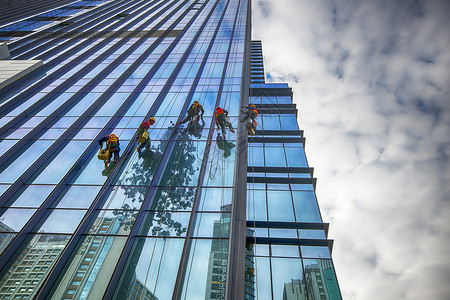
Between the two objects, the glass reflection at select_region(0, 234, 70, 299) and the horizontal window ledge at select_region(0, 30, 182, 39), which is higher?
the horizontal window ledge at select_region(0, 30, 182, 39)

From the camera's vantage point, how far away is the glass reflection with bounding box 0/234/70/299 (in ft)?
21.3

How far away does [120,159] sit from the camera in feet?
36.3

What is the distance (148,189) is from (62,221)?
10.2ft

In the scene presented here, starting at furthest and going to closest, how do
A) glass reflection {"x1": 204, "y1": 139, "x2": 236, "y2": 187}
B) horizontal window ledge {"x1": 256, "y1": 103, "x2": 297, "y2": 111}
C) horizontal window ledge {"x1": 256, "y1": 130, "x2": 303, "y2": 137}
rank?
1. horizontal window ledge {"x1": 256, "y1": 103, "x2": 297, "y2": 111}
2. horizontal window ledge {"x1": 256, "y1": 130, "x2": 303, "y2": 137}
3. glass reflection {"x1": 204, "y1": 139, "x2": 236, "y2": 187}

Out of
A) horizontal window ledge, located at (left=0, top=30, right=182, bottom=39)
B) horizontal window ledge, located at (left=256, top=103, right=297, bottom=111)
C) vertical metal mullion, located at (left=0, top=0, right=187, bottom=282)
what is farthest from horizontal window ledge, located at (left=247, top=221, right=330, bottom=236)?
horizontal window ledge, located at (left=0, top=30, right=182, bottom=39)

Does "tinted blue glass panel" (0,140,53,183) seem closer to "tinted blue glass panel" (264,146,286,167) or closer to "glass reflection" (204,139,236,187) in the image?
"glass reflection" (204,139,236,187)

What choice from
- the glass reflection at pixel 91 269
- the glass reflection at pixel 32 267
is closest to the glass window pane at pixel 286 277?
the glass reflection at pixel 91 269

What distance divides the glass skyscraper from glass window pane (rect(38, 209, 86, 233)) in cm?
4

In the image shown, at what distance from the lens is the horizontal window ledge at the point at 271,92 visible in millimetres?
24078

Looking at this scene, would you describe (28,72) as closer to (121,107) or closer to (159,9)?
(121,107)

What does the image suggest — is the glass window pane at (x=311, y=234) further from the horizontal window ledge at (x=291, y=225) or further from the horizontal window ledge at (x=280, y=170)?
the horizontal window ledge at (x=280, y=170)

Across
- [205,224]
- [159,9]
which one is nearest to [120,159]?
[205,224]

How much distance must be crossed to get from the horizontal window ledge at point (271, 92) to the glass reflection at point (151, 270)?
1930 centimetres

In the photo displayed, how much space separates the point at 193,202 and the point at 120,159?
4431 mm
